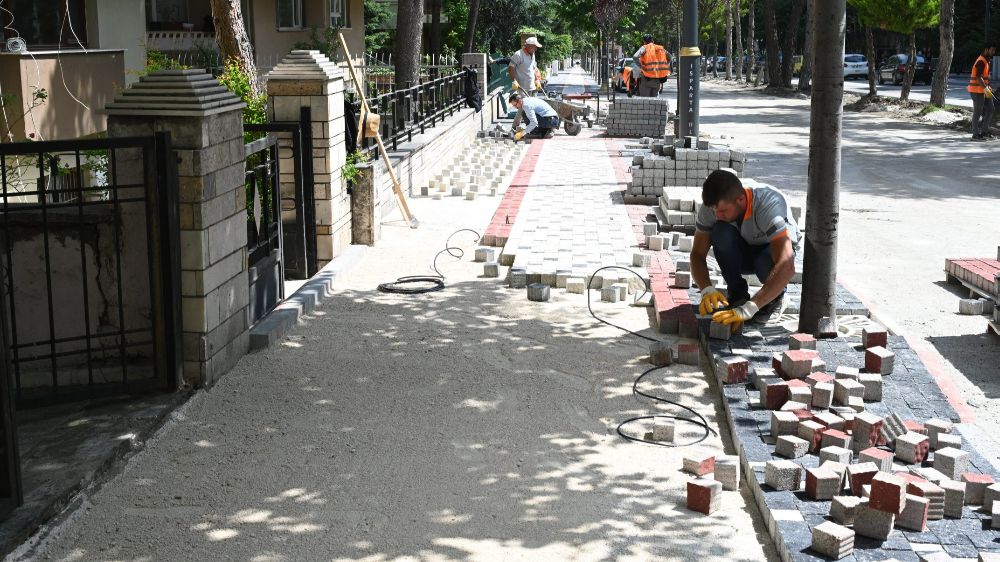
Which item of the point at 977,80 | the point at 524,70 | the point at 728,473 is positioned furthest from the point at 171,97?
the point at 977,80

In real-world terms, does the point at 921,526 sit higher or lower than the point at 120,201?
lower

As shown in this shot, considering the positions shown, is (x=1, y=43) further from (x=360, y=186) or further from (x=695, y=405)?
(x=695, y=405)

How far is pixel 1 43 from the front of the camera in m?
14.8

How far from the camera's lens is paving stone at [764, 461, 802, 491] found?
16.6 feet

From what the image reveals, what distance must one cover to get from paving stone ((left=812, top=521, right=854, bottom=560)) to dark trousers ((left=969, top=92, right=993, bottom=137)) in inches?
816

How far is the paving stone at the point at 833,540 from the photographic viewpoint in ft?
14.3

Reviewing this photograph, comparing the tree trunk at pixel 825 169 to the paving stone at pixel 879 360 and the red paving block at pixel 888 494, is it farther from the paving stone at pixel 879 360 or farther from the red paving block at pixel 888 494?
the red paving block at pixel 888 494

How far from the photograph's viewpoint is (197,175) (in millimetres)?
6586

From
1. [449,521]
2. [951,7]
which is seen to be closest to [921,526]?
[449,521]

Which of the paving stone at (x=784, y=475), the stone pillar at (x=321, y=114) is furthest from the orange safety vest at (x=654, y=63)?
the paving stone at (x=784, y=475)

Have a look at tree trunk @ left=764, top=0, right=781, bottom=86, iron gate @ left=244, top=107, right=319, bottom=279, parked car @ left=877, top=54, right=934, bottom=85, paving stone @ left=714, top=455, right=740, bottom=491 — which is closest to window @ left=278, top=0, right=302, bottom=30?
iron gate @ left=244, top=107, right=319, bottom=279

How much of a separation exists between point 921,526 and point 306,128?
21.8 feet

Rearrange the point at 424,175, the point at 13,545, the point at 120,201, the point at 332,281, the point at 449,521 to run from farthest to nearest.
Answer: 1. the point at 424,175
2. the point at 332,281
3. the point at 120,201
4. the point at 449,521
5. the point at 13,545

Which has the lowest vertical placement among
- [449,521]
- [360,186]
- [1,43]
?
[449,521]
